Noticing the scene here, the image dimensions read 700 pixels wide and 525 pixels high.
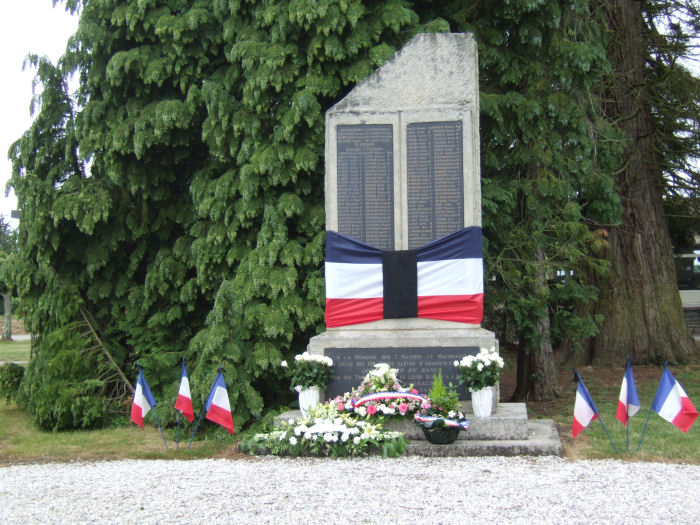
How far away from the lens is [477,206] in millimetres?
8656

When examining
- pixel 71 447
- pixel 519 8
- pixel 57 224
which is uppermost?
pixel 519 8

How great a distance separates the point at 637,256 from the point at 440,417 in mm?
8359

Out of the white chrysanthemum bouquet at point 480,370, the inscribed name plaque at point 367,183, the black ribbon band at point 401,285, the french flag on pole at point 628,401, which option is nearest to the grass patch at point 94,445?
the black ribbon band at point 401,285

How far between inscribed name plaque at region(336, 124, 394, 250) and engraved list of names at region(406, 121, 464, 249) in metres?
0.26

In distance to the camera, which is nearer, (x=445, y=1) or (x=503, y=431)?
(x=503, y=431)

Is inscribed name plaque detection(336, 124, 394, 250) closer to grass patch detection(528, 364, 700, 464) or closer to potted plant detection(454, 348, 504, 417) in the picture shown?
potted plant detection(454, 348, 504, 417)

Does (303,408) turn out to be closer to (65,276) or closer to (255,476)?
(255,476)

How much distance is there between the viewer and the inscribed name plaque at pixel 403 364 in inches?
326

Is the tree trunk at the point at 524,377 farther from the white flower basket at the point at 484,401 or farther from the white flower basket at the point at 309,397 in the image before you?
the white flower basket at the point at 309,397

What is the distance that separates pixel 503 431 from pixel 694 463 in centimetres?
186

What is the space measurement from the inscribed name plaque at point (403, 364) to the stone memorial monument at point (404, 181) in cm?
1

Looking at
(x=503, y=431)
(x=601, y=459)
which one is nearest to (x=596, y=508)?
(x=601, y=459)

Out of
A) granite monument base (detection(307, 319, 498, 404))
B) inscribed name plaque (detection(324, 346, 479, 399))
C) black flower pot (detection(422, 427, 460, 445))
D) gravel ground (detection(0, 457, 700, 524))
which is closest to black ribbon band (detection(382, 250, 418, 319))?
granite monument base (detection(307, 319, 498, 404))

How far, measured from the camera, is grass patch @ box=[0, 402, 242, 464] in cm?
800
